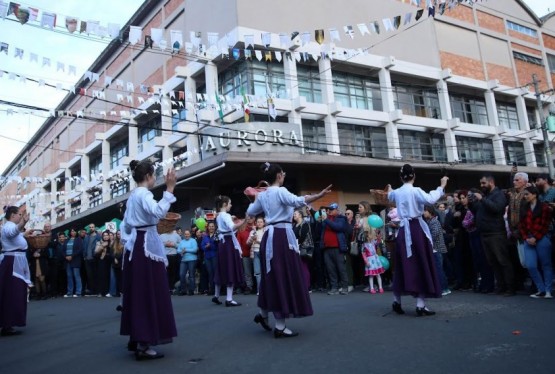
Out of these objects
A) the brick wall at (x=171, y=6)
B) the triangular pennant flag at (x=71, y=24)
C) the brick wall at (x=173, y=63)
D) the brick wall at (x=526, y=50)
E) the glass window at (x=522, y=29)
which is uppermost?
the glass window at (x=522, y=29)

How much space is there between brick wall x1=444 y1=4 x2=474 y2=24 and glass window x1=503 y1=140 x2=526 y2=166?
8505mm

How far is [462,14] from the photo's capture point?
30.9 metres

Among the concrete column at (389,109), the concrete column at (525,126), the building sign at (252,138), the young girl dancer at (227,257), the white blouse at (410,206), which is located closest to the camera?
the white blouse at (410,206)

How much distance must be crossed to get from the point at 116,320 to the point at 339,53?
59.9ft

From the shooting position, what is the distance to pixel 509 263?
8148mm

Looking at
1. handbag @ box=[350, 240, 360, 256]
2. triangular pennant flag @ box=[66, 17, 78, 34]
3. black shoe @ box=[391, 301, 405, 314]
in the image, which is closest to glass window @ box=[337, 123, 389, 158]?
handbag @ box=[350, 240, 360, 256]

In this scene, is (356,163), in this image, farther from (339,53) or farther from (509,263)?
(509,263)

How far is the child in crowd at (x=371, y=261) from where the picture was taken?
10.3 meters

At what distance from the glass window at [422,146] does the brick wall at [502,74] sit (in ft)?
22.9

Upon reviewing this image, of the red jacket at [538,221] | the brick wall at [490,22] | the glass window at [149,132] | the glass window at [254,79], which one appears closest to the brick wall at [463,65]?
the brick wall at [490,22]

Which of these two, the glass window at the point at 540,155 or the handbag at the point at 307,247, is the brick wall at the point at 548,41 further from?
the handbag at the point at 307,247

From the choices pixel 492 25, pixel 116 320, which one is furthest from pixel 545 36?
pixel 116 320

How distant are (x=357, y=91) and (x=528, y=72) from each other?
1586 centimetres

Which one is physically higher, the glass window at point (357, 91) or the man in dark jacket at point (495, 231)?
the glass window at point (357, 91)
